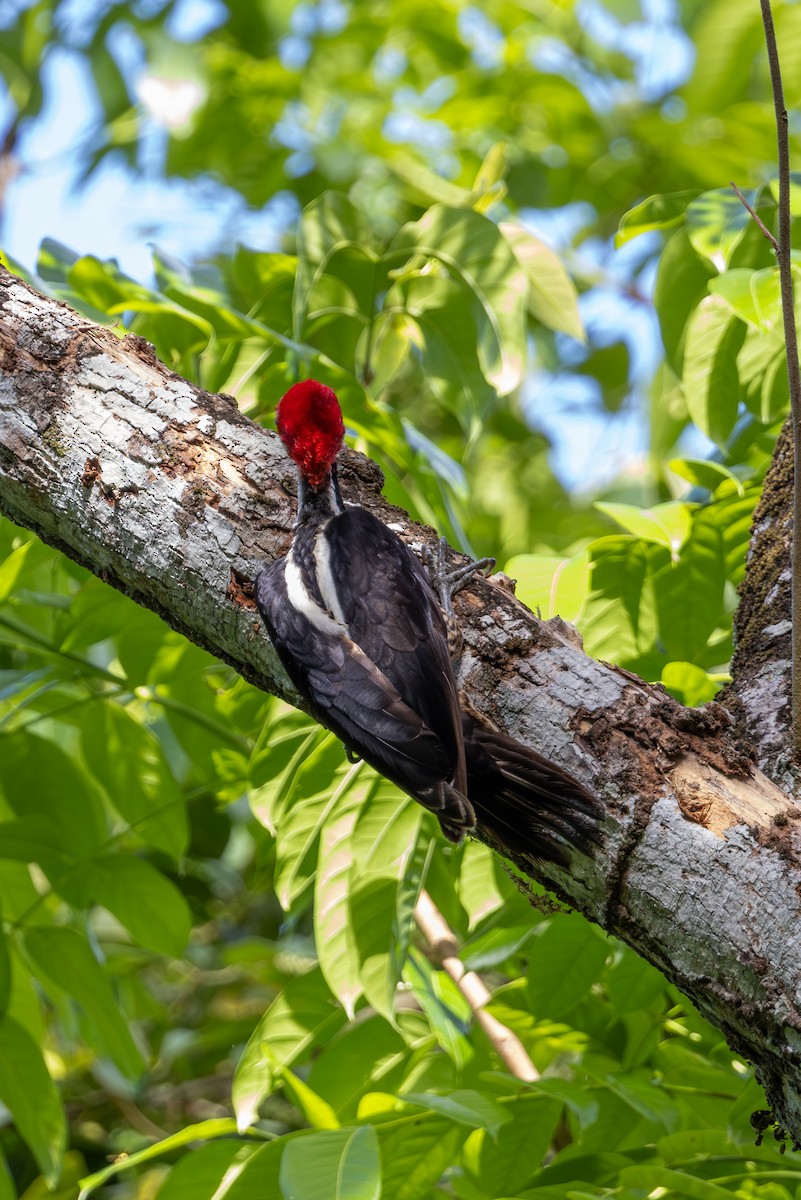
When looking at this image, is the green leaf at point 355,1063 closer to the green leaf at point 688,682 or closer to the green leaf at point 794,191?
the green leaf at point 688,682

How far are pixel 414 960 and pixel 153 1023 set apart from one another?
326 cm

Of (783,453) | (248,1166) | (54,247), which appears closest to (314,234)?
(54,247)

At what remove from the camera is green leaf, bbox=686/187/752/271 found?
2531 mm

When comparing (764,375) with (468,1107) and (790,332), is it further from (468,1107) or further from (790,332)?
(468,1107)

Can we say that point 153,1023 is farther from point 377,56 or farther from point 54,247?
point 377,56

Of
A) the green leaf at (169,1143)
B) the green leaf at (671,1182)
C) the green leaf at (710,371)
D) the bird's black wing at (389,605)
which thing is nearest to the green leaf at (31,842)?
the green leaf at (169,1143)

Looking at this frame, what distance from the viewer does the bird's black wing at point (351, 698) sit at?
1973 mm

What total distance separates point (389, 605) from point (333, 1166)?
101 centimetres

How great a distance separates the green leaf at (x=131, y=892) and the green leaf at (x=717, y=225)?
1970 mm

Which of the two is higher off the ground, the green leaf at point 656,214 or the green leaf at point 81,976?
the green leaf at point 656,214

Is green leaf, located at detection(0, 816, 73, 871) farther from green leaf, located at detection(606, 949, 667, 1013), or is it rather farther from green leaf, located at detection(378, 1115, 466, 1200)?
green leaf, located at detection(606, 949, 667, 1013)

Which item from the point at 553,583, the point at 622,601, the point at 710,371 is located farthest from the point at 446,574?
the point at 710,371

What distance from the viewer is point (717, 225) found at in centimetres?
260

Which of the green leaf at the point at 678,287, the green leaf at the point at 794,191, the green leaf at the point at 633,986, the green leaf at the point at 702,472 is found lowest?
the green leaf at the point at 633,986
